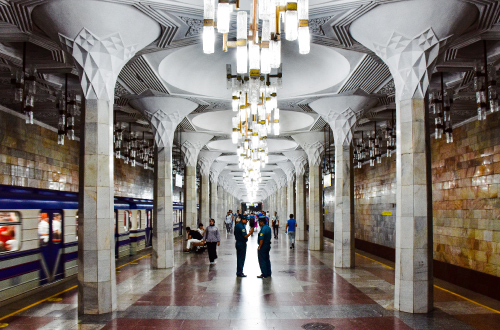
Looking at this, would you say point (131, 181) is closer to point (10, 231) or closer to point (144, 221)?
point (144, 221)

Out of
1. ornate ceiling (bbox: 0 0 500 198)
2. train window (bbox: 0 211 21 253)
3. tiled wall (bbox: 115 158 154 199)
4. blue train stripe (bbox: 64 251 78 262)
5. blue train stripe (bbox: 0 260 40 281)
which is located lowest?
blue train stripe (bbox: 64 251 78 262)

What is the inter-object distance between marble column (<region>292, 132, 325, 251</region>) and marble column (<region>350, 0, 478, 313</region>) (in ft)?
38.3

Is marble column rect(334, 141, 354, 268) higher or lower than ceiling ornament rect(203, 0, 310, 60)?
lower

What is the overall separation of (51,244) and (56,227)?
0.50 meters

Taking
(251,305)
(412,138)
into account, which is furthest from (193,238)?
(412,138)

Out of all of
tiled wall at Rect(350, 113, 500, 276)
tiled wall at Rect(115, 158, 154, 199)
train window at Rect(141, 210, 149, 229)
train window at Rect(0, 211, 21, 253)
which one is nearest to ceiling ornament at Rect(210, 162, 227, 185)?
tiled wall at Rect(115, 158, 154, 199)

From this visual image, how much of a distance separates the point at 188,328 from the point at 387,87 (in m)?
8.97

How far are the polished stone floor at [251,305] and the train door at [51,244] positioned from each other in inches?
16.4

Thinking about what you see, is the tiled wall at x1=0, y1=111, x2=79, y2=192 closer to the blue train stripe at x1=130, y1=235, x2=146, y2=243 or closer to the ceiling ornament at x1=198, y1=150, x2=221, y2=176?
the blue train stripe at x1=130, y1=235, x2=146, y2=243

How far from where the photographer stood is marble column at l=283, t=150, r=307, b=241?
25.4m

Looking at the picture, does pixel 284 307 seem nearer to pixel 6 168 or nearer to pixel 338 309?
pixel 338 309

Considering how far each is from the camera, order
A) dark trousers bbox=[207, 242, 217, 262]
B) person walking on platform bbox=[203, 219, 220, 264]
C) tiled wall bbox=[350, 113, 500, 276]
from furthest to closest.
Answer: dark trousers bbox=[207, 242, 217, 262]
person walking on platform bbox=[203, 219, 220, 264]
tiled wall bbox=[350, 113, 500, 276]

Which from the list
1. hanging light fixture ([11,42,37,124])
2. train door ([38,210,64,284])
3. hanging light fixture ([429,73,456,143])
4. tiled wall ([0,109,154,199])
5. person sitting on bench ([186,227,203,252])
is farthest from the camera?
person sitting on bench ([186,227,203,252])

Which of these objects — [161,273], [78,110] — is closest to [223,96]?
[78,110]
